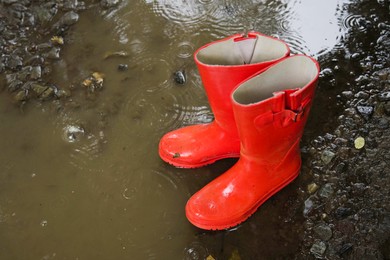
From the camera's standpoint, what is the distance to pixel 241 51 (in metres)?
1.42

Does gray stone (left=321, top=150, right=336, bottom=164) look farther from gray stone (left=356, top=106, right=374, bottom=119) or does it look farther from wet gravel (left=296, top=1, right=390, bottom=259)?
gray stone (left=356, top=106, right=374, bottom=119)

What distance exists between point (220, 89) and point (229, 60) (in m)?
0.13

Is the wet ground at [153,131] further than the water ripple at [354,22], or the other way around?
the water ripple at [354,22]

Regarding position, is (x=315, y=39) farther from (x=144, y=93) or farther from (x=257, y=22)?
(x=144, y=93)

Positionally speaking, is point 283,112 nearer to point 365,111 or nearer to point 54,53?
point 365,111

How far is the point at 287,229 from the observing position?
143 cm

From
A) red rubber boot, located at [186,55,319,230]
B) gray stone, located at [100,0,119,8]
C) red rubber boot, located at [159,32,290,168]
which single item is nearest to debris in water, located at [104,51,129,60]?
gray stone, located at [100,0,119,8]

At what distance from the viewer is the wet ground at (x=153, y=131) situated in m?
1.44

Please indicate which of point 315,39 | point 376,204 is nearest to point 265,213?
point 376,204

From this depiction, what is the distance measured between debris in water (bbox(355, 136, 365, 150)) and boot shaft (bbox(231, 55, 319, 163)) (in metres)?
0.32

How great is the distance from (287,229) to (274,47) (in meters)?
0.59

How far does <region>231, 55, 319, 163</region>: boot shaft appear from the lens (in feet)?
3.96

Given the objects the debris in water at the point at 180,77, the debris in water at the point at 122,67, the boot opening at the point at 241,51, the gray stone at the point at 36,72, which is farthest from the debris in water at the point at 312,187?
the gray stone at the point at 36,72

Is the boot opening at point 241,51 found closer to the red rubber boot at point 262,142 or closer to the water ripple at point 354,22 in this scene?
the red rubber boot at point 262,142
